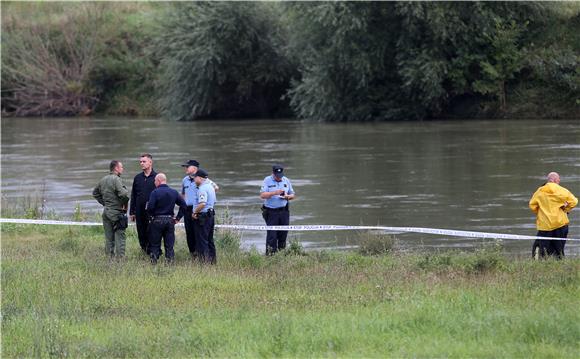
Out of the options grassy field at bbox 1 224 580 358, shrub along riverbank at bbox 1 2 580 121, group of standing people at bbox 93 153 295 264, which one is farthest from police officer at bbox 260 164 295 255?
shrub along riverbank at bbox 1 2 580 121

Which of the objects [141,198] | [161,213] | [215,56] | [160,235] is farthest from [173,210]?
[215,56]

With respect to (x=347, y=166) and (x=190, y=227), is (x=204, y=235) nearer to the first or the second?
(x=190, y=227)

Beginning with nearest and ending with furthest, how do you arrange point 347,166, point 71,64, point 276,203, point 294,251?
point 294,251 → point 276,203 → point 347,166 → point 71,64

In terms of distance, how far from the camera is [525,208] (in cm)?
2180

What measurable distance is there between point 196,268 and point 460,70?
34976mm

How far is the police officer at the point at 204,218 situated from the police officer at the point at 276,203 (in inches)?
47.5

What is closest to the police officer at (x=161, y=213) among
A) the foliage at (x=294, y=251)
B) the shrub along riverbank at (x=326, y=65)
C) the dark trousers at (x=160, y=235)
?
the dark trousers at (x=160, y=235)

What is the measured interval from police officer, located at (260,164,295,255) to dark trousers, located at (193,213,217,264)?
123 centimetres

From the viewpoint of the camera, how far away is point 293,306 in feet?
35.2

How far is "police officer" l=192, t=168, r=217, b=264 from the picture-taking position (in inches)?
575

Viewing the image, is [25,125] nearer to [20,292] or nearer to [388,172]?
[388,172]

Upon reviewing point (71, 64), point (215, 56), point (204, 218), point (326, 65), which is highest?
point (215, 56)

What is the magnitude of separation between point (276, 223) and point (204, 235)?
158 cm

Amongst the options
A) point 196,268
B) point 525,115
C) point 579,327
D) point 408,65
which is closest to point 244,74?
point 408,65
